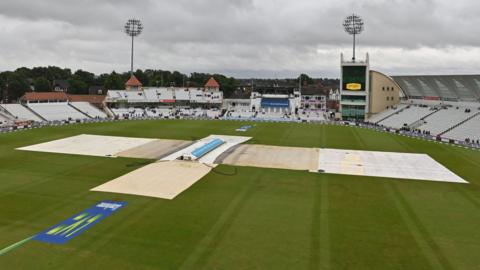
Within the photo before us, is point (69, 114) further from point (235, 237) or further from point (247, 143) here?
point (235, 237)

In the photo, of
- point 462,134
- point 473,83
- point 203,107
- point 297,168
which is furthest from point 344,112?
point 297,168

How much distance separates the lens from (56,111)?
2803 inches

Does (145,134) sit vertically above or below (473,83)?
below

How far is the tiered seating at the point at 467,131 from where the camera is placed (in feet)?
154

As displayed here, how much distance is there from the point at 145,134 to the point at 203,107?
164ft

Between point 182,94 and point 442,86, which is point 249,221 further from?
point 182,94

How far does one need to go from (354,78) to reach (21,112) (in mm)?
62626

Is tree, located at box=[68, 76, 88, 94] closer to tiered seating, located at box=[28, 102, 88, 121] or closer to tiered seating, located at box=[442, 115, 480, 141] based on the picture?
tiered seating, located at box=[28, 102, 88, 121]

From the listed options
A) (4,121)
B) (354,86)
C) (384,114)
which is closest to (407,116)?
(384,114)

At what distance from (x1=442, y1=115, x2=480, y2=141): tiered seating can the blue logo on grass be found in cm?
4454

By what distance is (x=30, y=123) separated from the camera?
56.7 m

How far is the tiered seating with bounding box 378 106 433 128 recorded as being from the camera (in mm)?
62781

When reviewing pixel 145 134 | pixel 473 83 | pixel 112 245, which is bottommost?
pixel 112 245

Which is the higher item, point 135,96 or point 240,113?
Result: point 135,96
